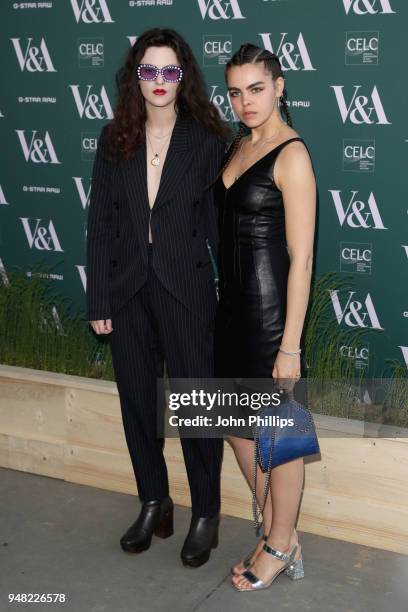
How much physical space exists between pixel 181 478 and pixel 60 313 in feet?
4.87

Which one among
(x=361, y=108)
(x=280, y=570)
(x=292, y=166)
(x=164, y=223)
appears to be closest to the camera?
(x=292, y=166)

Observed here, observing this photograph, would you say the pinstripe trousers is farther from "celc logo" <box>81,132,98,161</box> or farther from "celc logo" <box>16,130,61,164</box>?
"celc logo" <box>16,130,61,164</box>

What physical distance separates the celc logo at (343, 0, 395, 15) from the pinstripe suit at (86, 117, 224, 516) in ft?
4.46

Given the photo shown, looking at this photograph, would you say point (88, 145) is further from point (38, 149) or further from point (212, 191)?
point (212, 191)

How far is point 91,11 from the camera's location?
15.3ft

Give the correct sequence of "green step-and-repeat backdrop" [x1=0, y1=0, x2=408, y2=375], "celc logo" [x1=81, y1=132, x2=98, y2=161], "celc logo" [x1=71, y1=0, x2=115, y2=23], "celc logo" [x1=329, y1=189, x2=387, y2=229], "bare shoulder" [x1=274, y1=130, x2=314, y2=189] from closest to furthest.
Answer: "bare shoulder" [x1=274, y1=130, x2=314, y2=189] < "green step-and-repeat backdrop" [x1=0, y1=0, x2=408, y2=375] < "celc logo" [x1=329, y1=189, x2=387, y2=229] < "celc logo" [x1=71, y1=0, x2=115, y2=23] < "celc logo" [x1=81, y1=132, x2=98, y2=161]

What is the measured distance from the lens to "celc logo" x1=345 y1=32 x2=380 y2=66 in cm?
388

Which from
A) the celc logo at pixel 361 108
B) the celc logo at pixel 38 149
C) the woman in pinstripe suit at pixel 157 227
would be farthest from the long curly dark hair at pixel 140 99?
the celc logo at pixel 38 149

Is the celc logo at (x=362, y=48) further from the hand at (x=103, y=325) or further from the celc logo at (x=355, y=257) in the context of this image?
the hand at (x=103, y=325)

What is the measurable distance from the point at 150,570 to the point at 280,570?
45 centimetres

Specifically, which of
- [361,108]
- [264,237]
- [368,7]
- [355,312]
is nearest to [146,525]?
[264,237]

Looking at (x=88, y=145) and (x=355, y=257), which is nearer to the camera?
(x=355, y=257)

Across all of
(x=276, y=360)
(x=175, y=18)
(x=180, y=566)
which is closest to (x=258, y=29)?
(x=175, y=18)

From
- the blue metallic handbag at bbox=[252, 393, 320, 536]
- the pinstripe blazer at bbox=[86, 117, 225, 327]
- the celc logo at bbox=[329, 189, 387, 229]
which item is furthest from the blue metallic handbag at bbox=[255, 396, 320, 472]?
the celc logo at bbox=[329, 189, 387, 229]
